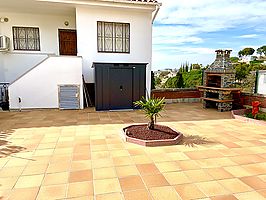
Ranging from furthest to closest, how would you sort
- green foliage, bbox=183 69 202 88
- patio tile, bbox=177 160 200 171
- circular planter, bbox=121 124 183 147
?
green foliage, bbox=183 69 202 88 → circular planter, bbox=121 124 183 147 → patio tile, bbox=177 160 200 171

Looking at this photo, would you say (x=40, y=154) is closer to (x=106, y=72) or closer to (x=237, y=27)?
(x=106, y=72)

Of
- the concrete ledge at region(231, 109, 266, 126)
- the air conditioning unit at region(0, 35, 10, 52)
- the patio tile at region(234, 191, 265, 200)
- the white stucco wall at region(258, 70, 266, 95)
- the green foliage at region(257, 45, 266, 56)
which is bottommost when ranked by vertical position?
the patio tile at region(234, 191, 265, 200)

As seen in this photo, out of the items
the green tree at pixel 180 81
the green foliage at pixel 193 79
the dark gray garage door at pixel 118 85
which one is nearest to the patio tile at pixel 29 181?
the dark gray garage door at pixel 118 85

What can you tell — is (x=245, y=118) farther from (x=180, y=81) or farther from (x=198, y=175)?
(x=180, y=81)

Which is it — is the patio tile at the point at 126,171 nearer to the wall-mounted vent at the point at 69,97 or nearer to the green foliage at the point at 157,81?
the wall-mounted vent at the point at 69,97

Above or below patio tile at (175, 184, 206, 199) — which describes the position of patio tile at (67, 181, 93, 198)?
above

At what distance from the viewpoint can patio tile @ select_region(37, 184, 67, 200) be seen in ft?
8.53

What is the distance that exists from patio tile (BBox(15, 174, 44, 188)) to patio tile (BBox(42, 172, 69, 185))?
0.27ft

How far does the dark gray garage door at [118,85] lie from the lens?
27.6ft

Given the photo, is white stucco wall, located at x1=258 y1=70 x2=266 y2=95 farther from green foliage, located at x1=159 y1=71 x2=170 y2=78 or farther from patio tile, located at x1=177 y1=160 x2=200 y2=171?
green foliage, located at x1=159 y1=71 x2=170 y2=78

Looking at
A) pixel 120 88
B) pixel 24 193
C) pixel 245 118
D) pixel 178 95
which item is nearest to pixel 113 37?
pixel 120 88

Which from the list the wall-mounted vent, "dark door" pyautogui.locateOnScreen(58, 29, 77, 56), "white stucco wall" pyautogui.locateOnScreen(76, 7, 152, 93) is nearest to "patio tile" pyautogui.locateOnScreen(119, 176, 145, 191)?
the wall-mounted vent

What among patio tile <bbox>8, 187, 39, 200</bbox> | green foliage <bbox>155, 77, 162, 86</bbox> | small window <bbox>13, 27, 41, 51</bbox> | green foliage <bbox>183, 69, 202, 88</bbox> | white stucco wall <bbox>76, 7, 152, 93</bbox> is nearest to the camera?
patio tile <bbox>8, 187, 39, 200</bbox>

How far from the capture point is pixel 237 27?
1413 centimetres
